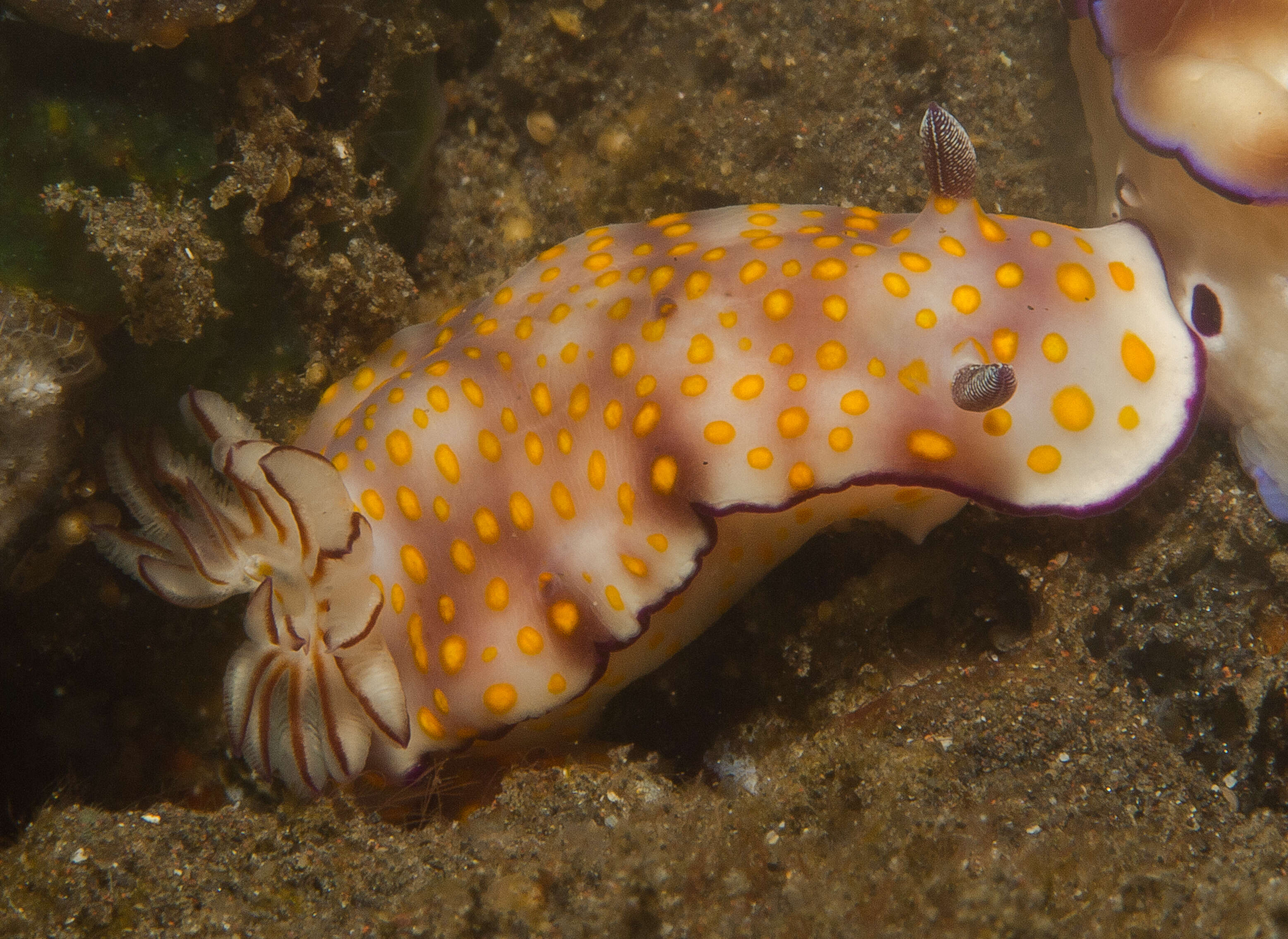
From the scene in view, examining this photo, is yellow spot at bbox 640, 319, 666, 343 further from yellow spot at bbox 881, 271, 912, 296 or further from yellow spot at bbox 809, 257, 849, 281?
yellow spot at bbox 881, 271, 912, 296

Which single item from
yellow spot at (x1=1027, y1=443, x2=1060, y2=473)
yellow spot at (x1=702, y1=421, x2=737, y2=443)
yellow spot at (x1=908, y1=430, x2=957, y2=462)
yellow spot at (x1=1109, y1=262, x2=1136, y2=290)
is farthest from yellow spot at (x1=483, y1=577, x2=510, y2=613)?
yellow spot at (x1=1109, y1=262, x2=1136, y2=290)

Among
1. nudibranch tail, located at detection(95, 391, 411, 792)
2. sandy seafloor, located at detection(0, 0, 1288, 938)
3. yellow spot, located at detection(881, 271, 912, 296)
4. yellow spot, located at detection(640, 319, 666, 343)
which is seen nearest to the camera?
sandy seafloor, located at detection(0, 0, 1288, 938)

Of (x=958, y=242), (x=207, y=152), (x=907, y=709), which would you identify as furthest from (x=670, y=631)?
(x=207, y=152)

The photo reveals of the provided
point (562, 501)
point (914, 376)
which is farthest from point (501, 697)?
point (914, 376)

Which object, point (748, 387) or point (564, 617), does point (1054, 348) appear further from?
point (564, 617)

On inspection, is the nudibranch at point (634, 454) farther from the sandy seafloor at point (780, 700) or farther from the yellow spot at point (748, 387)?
the sandy seafloor at point (780, 700)

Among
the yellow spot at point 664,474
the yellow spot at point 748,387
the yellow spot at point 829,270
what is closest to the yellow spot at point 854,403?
the yellow spot at point 748,387
